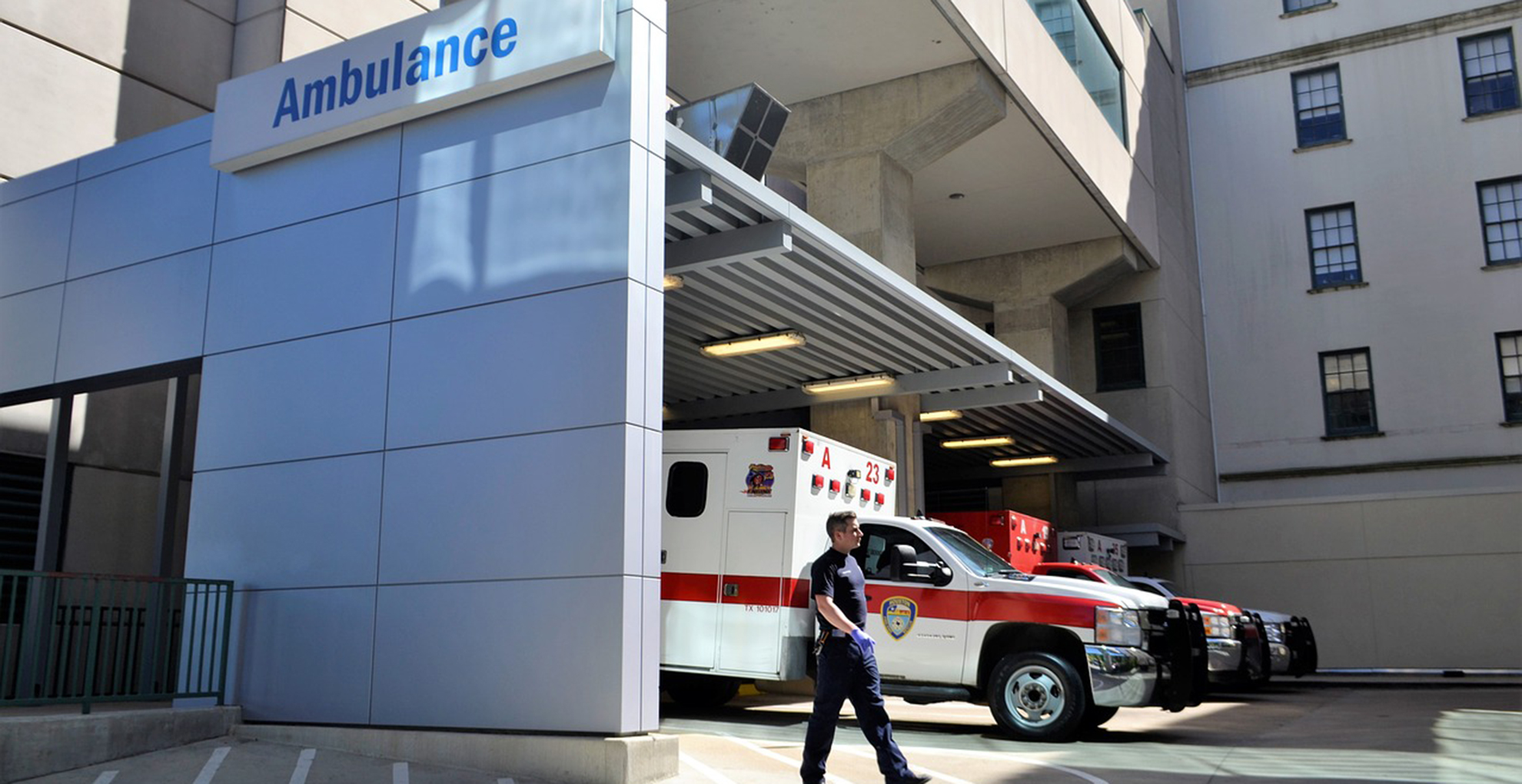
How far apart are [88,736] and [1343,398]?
29.6 meters

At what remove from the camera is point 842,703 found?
8133 millimetres

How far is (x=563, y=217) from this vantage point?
32.5 feet

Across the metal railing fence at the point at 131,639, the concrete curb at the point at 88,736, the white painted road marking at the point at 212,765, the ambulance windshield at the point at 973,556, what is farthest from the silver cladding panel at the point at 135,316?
the ambulance windshield at the point at 973,556

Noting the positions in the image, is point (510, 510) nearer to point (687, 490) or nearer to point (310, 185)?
point (687, 490)

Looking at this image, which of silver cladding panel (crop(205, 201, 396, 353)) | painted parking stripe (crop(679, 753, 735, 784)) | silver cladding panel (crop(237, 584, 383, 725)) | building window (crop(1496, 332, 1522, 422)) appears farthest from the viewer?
building window (crop(1496, 332, 1522, 422))

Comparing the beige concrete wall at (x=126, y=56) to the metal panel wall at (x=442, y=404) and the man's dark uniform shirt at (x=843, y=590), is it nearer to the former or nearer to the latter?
the metal panel wall at (x=442, y=404)

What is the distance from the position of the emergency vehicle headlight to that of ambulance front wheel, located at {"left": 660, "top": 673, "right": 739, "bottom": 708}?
4214mm

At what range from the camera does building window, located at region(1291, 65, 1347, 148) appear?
3272cm

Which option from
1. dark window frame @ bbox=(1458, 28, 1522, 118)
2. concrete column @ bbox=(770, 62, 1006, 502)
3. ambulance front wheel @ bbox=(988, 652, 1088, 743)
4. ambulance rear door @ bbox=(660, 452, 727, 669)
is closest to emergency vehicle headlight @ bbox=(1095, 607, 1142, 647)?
ambulance front wheel @ bbox=(988, 652, 1088, 743)

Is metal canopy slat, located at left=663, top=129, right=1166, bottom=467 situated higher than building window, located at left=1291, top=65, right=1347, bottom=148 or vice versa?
building window, located at left=1291, top=65, right=1347, bottom=148

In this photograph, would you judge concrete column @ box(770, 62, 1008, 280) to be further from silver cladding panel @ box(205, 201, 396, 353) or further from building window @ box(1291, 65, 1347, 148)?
building window @ box(1291, 65, 1347, 148)

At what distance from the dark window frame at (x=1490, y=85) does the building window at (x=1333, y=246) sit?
380 centimetres

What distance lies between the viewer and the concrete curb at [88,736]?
28.9 ft

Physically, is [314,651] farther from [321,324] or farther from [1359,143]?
[1359,143]
